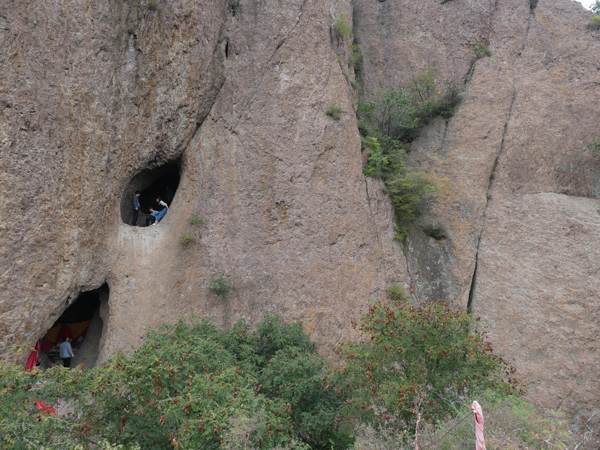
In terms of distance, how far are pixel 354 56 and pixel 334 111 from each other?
4745 millimetres

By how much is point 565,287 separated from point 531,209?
2.84 metres

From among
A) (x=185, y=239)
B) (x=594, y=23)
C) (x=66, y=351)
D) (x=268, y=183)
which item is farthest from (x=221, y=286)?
(x=594, y=23)

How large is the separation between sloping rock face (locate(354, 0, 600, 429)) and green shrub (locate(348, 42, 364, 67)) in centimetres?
90

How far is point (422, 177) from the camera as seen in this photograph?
43.9ft

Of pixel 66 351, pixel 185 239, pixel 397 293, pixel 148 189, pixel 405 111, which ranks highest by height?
pixel 405 111

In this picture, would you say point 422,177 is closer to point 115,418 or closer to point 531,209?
point 531,209

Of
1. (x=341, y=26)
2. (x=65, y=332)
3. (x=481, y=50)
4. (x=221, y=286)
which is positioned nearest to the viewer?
(x=221, y=286)

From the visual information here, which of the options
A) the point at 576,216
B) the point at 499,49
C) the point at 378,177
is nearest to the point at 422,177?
the point at 378,177

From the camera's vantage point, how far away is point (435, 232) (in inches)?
521

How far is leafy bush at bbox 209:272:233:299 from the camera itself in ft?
35.6

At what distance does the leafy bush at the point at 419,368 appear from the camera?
6664mm

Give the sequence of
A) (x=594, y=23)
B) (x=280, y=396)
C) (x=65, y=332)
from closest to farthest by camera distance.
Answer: (x=280, y=396) < (x=65, y=332) < (x=594, y=23)

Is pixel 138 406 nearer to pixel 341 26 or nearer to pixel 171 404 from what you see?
pixel 171 404

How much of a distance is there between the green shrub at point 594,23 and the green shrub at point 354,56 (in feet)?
30.0
